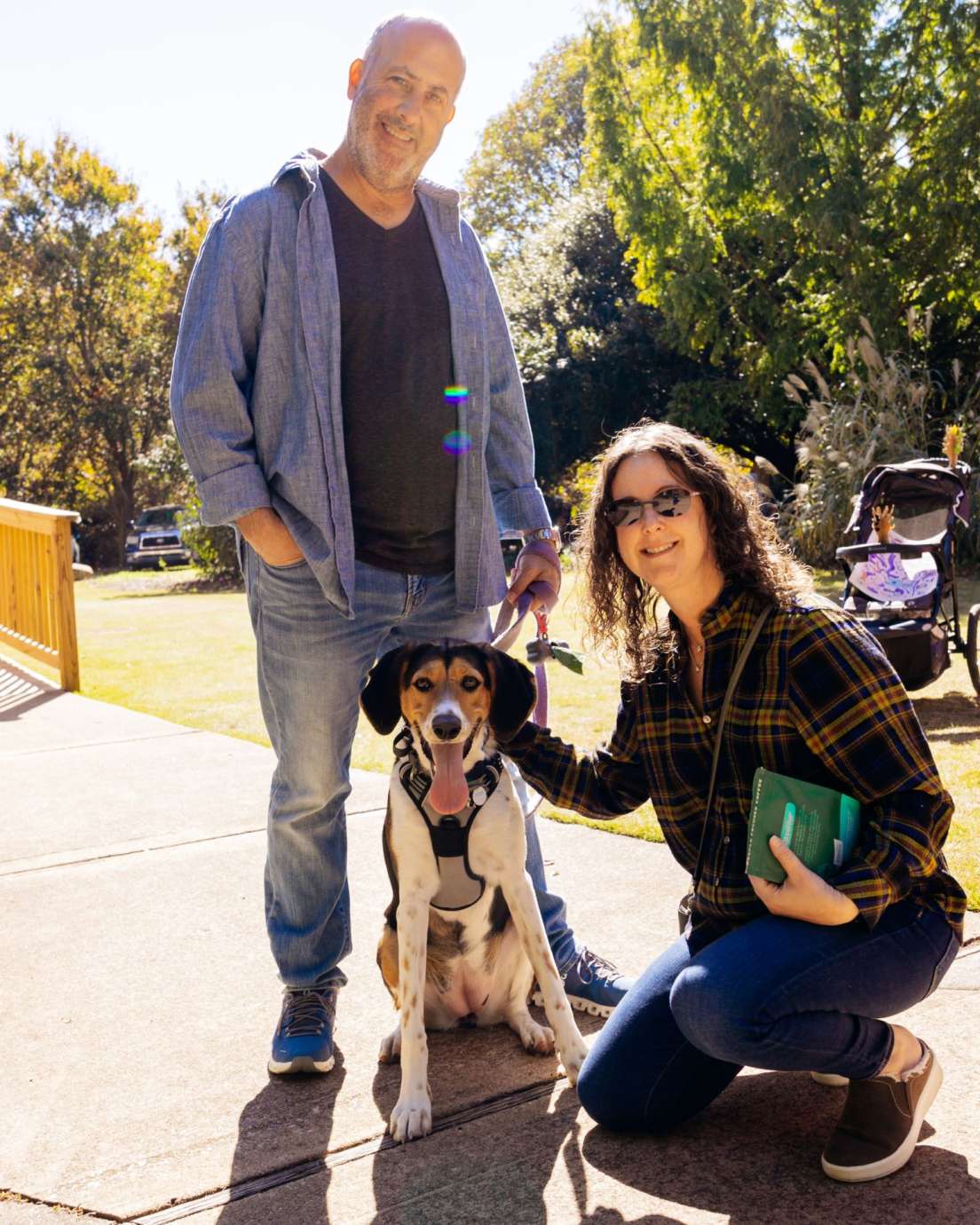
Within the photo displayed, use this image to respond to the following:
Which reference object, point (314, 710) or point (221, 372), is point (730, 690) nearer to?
point (314, 710)

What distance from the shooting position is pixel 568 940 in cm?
322

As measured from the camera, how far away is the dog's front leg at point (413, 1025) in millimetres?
2555

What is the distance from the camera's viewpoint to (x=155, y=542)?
30.5 m

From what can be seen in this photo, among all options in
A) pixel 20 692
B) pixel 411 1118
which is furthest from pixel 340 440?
pixel 20 692

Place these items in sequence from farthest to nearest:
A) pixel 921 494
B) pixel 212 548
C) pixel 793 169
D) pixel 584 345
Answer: pixel 584 345 → pixel 212 548 → pixel 793 169 → pixel 921 494

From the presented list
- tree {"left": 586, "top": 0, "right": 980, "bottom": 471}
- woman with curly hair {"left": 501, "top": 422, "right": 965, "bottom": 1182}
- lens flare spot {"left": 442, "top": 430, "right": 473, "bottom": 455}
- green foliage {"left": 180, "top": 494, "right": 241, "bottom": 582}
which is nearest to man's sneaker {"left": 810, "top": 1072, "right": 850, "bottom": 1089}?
woman with curly hair {"left": 501, "top": 422, "right": 965, "bottom": 1182}

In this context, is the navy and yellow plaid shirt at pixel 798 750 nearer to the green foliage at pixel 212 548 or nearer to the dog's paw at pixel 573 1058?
the dog's paw at pixel 573 1058

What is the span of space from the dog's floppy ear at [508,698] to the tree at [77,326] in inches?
1228

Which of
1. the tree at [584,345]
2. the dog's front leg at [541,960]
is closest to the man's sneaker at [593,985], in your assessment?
the dog's front leg at [541,960]

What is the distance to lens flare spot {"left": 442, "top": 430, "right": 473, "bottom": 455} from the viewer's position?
2982mm

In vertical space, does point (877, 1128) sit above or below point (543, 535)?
below

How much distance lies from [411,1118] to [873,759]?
1.22 meters

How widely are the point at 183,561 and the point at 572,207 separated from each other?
1328cm

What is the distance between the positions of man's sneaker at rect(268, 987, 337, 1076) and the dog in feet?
0.50
